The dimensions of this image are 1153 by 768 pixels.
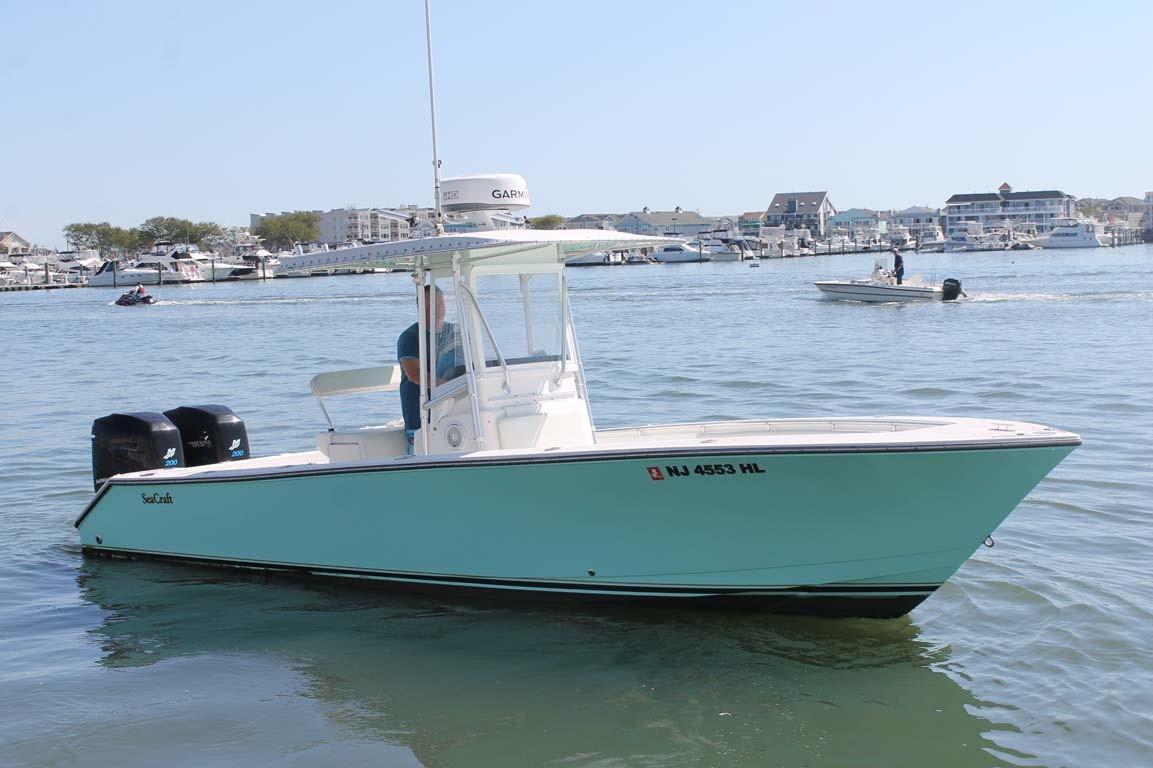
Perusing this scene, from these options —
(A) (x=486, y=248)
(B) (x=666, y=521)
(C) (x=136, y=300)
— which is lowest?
(B) (x=666, y=521)

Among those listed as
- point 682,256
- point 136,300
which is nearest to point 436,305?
point 136,300

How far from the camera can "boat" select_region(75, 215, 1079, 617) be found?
6.92 m

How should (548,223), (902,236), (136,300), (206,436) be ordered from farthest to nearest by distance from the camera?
(902,236)
(548,223)
(136,300)
(206,436)

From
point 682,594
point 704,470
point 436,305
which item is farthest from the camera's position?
point 436,305

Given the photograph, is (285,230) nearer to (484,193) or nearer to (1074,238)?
(1074,238)

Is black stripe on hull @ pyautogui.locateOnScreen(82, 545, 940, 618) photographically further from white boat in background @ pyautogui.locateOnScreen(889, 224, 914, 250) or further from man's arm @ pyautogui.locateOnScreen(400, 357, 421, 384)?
white boat in background @ pyautogui.locateOnScreen(889, 224, 914, 250)

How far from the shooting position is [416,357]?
8.62 meters

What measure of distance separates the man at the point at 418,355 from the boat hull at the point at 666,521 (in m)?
0.92

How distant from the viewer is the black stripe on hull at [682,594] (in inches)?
290

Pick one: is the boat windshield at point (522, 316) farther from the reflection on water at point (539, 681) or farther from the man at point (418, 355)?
the reflection on water at point (539, 681)

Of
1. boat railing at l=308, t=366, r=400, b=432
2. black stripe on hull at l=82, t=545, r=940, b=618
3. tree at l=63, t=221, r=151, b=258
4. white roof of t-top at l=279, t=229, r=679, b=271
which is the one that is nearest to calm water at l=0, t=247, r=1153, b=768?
black stripe on hull at l=82, t=545, r=940, b=618

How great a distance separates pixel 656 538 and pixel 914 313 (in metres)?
33.4

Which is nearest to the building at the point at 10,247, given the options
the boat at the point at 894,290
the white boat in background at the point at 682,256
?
the white boat in background at the point at 682,256

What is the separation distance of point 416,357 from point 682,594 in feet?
8.57
